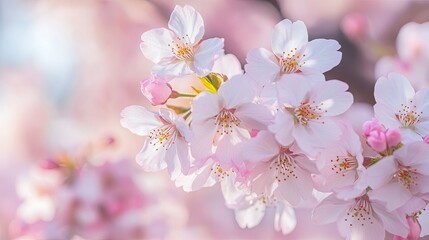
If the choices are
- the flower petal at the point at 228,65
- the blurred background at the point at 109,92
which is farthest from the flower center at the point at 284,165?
the blurred background at the point at 109,92

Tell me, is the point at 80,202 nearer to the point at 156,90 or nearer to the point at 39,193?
the point at 39,193

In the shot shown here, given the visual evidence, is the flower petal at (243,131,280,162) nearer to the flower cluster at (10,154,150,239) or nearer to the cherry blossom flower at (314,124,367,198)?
the cherry blossom flower at (314,124,367,198)

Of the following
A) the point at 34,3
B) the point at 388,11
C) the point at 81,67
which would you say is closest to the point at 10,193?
the point at 81,67

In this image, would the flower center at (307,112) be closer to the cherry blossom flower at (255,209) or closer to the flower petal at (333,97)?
the flower petal at (333,97)

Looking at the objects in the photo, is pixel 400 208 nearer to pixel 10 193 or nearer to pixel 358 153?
pixel 358 153

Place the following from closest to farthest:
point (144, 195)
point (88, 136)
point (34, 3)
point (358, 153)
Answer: point (358, 153) → point (144, 195) → point (88, 136) → point (34, 3)

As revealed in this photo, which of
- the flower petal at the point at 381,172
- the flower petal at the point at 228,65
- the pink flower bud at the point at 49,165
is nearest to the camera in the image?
the flower petal at the point at 381,172

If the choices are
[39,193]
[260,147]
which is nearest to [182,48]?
[260,147]
